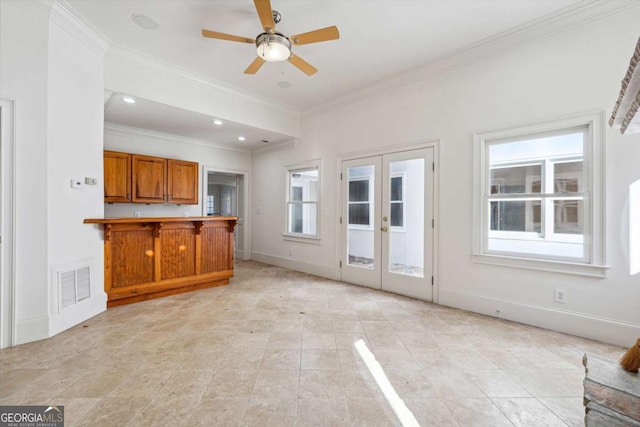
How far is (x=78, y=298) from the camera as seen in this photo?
291 centimetres

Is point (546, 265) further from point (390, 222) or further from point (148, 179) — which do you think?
point (148, 179)

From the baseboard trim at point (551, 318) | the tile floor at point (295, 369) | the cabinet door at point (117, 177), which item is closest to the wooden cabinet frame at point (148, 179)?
the cabinet door at point (117, 177)

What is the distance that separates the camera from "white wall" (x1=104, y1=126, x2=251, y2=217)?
4844 mm

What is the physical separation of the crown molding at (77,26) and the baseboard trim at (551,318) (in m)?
5.23

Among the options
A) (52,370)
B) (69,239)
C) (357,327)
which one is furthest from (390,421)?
(69,239)

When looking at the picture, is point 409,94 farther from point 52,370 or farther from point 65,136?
point 52,370

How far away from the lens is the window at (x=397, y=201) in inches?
158

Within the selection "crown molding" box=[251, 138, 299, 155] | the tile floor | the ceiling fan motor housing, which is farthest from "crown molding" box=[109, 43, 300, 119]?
the tile floor

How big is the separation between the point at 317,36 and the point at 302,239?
3.71 m

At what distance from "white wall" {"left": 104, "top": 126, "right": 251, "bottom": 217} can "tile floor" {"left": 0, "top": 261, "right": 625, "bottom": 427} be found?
2.43 metres

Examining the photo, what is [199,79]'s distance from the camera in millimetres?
4020

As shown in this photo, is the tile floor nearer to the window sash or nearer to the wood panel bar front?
the wood panel bar front

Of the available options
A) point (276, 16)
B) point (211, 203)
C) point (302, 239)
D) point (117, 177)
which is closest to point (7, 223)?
point (117, 177)

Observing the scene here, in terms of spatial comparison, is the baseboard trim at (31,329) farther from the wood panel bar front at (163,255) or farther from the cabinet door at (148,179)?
the cabinet door at (148,179)
